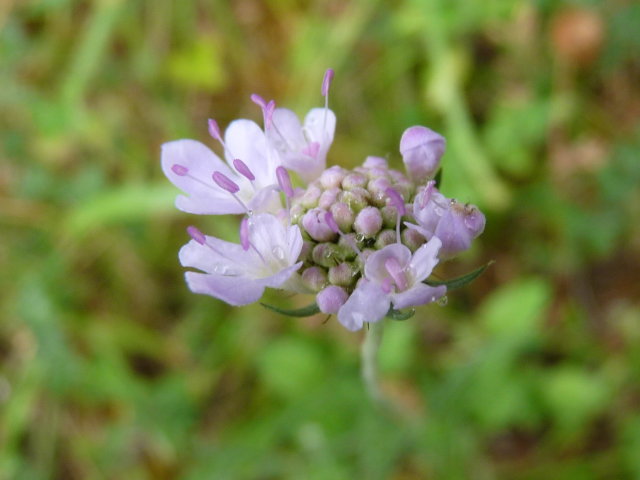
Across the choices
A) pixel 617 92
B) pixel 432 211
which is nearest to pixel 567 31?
pixel 617 92

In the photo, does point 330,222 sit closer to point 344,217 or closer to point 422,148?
point 344,217

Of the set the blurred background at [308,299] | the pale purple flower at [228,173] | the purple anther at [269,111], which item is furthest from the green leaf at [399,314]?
the blurred background at [308,299]

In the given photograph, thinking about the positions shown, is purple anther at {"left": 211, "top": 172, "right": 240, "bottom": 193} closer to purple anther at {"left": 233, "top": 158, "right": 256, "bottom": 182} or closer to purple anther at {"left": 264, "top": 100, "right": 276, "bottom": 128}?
purple anther at {"left": 233, "top": 158, "right": 256, "bottom": 182}

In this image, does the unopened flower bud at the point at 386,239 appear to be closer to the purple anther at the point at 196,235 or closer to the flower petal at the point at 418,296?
the flower petal at the point at 418,296

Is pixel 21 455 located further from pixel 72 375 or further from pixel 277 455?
pixel 277 455

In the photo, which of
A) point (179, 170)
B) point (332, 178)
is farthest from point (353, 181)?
point (179, 170)

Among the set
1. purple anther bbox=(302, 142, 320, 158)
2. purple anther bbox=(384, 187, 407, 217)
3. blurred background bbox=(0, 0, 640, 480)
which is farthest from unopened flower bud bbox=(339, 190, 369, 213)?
blurred background bbox=(0, 0, 640, 480)
